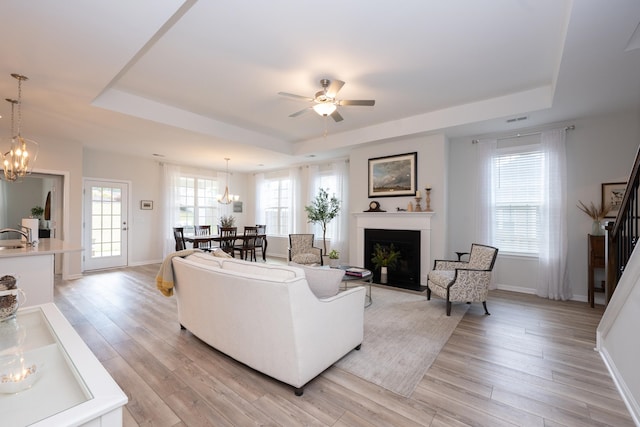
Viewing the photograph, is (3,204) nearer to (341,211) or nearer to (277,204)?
(277,204)

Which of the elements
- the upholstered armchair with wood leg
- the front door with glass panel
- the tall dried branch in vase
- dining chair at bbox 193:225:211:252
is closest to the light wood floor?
the upholstered armchair with wood leg

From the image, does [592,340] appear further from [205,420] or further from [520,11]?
[205,420]

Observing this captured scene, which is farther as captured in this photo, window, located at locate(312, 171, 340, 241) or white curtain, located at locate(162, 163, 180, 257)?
white curtain, located at locate(162, 163, 180, 257)

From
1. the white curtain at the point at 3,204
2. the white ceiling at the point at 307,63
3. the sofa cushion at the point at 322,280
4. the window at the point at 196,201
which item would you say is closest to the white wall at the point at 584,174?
the white ceiling at the point at 307,63

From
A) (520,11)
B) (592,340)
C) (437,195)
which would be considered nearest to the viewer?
(520,11)

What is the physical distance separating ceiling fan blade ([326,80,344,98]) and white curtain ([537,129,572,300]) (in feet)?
11.8

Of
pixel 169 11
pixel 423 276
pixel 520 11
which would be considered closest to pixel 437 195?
pixel 423 276

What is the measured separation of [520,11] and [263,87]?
275 centimetres

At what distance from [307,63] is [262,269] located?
231 centimetres

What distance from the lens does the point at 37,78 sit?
2.99m

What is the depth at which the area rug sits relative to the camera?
7.50 feet

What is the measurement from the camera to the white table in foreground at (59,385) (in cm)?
86

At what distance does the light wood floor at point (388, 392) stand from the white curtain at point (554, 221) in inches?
37.4

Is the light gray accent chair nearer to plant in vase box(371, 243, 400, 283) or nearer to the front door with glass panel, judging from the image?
plant in vase box(371, 243, 400, 283)
